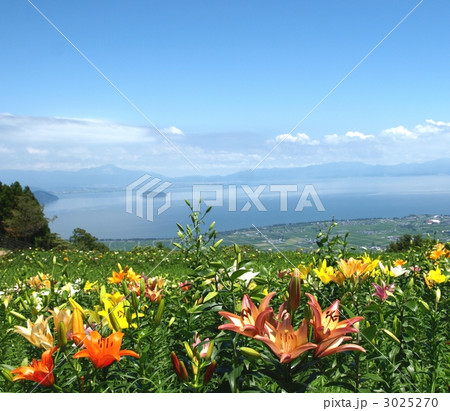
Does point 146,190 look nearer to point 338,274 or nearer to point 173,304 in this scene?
point 173,304

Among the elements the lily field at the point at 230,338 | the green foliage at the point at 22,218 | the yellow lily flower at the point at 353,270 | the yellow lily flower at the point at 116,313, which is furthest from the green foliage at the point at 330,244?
the green foliage at the point at 22,218

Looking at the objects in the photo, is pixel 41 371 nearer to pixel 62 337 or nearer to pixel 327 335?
pixel 62 337

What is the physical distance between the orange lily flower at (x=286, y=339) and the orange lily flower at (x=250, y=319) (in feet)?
0.09

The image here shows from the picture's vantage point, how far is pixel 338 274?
7.76 ft

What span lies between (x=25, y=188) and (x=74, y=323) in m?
23.8

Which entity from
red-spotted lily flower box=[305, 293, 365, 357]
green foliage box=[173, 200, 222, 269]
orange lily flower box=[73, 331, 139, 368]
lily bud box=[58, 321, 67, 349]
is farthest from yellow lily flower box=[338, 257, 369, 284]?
lily bud box=[58, 321, 67, 349]

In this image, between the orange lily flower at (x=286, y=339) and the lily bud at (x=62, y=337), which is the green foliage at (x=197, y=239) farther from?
the orange lily flower at (x=286, y=339)

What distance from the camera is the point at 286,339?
1233 millimetres

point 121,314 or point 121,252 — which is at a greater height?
point 121,314

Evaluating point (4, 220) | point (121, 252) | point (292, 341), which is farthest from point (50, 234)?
point (292, 341)

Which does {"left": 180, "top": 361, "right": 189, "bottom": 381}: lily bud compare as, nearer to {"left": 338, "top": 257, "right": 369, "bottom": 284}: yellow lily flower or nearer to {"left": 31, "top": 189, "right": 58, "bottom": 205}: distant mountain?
{"left": 338, "top": 257, "right": 369, "bottom": 284}: yellow lily flower

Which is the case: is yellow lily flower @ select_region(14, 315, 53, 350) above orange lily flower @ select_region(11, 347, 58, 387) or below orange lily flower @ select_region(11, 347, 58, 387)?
above

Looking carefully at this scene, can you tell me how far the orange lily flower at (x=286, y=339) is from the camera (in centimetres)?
119

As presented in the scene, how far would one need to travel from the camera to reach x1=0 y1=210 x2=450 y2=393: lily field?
1283mm
